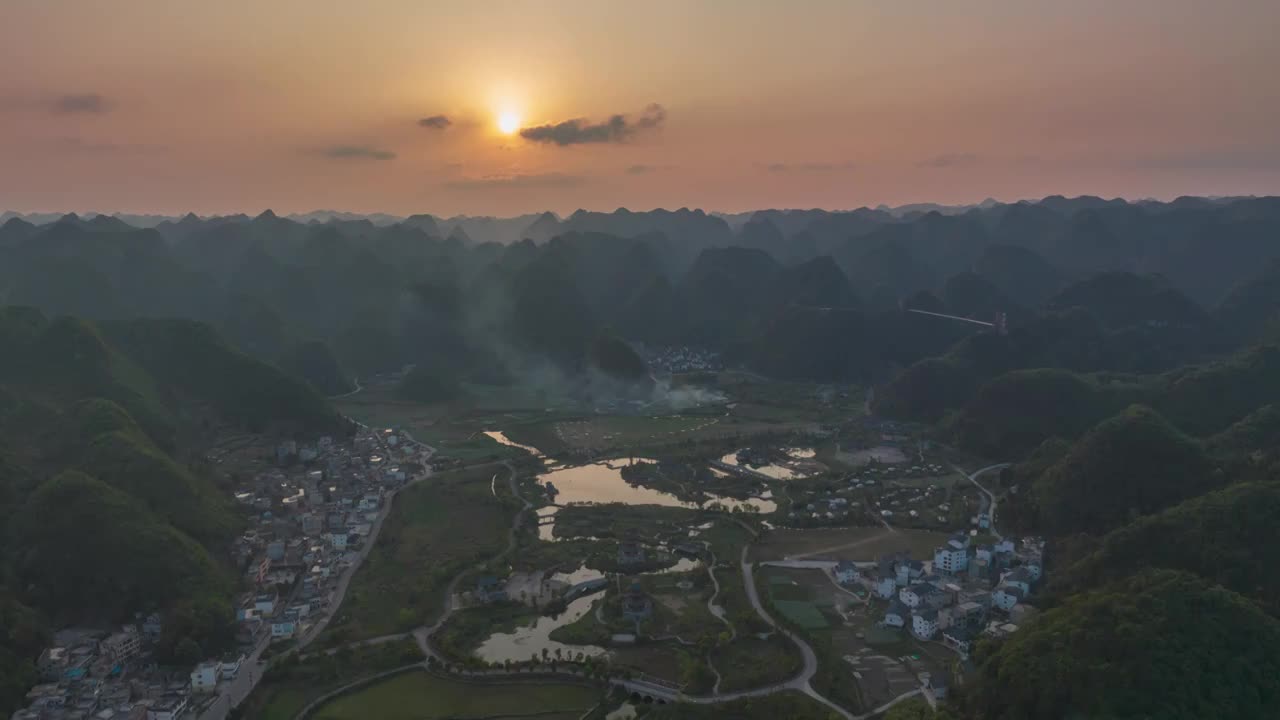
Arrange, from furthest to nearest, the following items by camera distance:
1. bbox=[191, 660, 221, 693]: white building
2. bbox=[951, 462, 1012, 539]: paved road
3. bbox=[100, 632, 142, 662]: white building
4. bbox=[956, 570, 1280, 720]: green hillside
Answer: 1. bbox=[951, 462, 1012, 539]: paved road
2. bbox=[100, 632, 142, 662]: white building
3. bbox=[191, 660, 221, 693]: white building
4. bbox=[956, 570, 1280, 720]: green hillside

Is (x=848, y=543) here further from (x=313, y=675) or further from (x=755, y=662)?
(x=313, y=675)

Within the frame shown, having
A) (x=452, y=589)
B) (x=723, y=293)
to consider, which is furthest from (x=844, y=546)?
(x=723, y=293)

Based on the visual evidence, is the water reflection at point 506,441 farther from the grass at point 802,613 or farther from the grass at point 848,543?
the grass at point 802,613

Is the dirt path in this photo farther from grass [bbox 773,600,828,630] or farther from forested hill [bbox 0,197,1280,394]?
forested hill [bbox 0,197,1280,394]

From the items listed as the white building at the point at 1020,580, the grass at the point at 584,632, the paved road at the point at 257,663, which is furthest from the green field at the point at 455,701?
the white building at the point at 1020,580

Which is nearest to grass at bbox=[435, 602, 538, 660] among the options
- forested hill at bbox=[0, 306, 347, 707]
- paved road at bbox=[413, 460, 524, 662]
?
paved road at bbox=[413, 460, 524, 662]

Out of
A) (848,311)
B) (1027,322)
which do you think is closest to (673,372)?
(848,311)

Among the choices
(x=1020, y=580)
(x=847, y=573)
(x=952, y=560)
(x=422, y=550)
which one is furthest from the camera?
(x=422, y=550)
